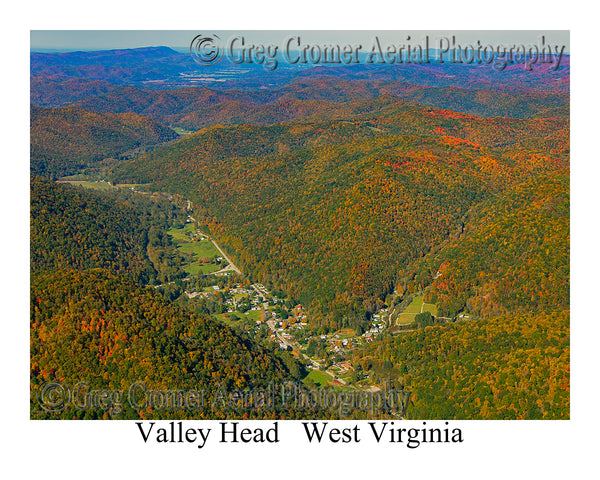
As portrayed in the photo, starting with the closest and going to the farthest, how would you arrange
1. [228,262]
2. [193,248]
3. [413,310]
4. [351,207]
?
[413,310]
[351,207]
[228,262]
[193,248]

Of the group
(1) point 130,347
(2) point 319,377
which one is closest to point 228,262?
(2) point 319,377

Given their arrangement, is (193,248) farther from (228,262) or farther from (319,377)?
(319,377)

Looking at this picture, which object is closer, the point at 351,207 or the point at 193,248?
the point at 351,207

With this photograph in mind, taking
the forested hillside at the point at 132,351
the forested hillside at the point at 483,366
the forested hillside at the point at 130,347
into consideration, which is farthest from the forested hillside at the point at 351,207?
the forested hillside at the point at 132,351

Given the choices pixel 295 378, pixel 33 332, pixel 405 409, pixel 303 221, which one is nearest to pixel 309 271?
pixel 303 221

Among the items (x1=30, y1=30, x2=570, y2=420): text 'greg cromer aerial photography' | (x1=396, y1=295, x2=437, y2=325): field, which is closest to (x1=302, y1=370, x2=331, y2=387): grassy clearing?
(x1=30, y1=30, x2=570, y2=420): text 'greg cromer aerial photography'

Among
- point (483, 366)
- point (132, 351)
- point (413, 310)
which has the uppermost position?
point (413, 310)

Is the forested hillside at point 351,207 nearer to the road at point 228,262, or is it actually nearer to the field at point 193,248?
the road at point 228,262

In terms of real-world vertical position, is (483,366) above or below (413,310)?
below
